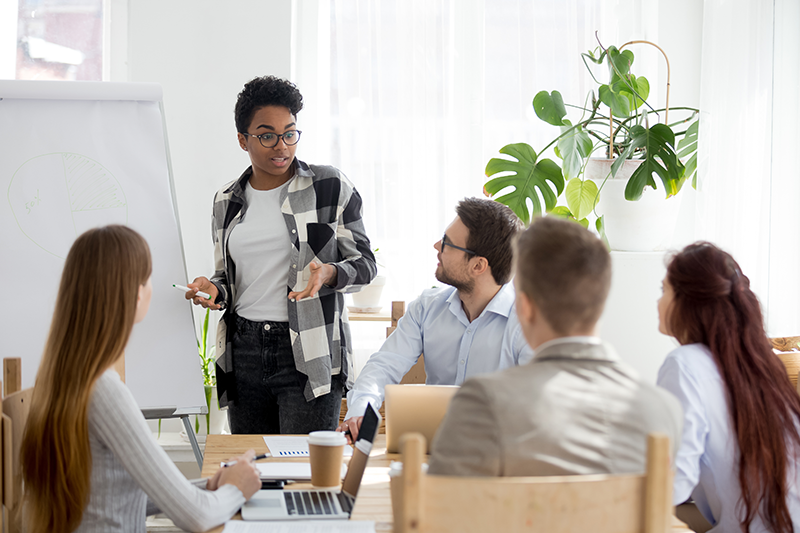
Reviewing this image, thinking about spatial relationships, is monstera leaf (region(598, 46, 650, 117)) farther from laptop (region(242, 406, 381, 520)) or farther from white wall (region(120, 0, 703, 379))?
laptop (region(242, 406, 381, 520))

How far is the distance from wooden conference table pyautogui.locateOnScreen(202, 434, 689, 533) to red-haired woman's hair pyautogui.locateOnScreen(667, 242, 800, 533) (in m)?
0.21

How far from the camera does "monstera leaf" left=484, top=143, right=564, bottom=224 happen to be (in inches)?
107

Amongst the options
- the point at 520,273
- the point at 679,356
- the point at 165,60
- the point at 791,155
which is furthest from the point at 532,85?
the point at 520,273

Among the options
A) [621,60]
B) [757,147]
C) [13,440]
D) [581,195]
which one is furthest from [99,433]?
[757,147]

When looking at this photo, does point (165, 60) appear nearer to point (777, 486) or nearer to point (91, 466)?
point (91, 466)

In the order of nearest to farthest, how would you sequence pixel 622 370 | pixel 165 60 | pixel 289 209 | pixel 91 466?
pixel 622 370
pixel 91 466
pixel 289 209
pixel 165 60

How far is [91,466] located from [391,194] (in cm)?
229

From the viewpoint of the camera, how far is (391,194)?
329cm

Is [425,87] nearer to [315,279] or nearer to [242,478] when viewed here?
[315,279]

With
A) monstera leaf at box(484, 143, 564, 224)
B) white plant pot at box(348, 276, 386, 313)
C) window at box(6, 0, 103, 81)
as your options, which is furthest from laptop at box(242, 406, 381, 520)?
window at box(6, 0, 103, 81)

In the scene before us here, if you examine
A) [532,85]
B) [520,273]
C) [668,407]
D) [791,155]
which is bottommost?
[668,407]

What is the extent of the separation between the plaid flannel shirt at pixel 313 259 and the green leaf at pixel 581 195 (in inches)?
38.7

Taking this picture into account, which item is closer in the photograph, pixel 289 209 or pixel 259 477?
pixel 259 477

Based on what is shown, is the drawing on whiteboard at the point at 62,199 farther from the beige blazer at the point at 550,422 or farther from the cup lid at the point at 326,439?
the beige blazer at the point at 550,422
